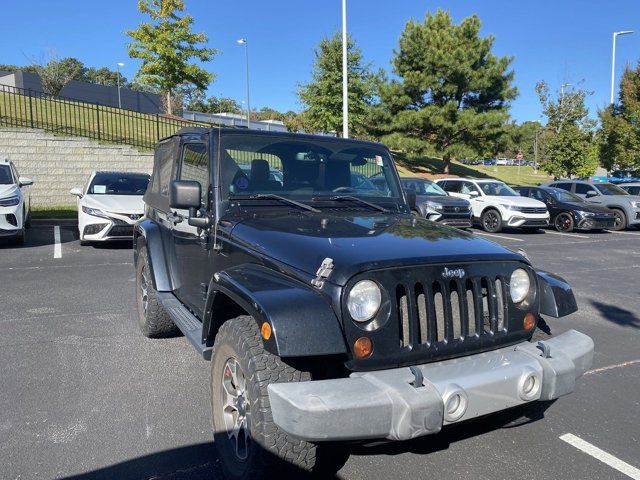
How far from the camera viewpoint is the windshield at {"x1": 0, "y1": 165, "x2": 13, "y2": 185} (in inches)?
390

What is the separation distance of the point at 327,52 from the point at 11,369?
23.9 m

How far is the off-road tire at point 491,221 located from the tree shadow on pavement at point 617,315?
932 cm

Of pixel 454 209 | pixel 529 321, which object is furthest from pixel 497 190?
pixel 529 321

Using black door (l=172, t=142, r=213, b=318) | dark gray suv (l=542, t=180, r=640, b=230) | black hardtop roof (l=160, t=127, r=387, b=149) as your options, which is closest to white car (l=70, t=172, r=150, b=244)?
black door (l=172, t=142, r=213, b=318)

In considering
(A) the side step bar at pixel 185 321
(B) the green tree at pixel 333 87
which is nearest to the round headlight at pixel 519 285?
(A) the side step bar at pixel 185 321

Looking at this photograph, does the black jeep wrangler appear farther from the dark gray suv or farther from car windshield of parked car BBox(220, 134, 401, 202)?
the dark gray suv

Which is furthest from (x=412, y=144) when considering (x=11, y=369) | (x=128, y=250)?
(x=11, y=369)

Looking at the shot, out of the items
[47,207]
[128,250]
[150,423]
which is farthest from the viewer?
[47,207]

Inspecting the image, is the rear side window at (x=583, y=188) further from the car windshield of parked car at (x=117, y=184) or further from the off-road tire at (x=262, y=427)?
the off-road tire at (x=262, y=427)

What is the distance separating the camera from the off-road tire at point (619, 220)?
17.3m

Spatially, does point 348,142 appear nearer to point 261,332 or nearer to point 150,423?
point 261,332

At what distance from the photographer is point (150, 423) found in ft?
11.3

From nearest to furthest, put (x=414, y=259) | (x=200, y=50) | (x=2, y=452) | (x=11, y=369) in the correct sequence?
(x=414, y=259) → (x=2, y=452) → (x=11, y=369) → (x=200, y=50)

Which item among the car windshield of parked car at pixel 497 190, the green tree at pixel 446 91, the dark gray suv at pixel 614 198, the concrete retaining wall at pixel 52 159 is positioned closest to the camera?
the concrete retaining wall at pixel 52 159
